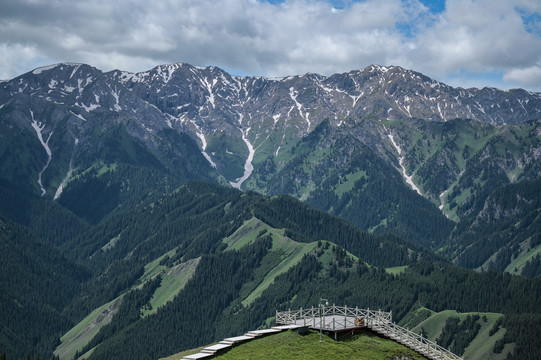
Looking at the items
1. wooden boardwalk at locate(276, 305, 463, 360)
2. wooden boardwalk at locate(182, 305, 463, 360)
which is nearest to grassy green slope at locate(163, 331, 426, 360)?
wooden boardwalk at locate(182, 305, 463, 360)

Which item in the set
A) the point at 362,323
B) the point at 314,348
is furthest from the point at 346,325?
the point at 314,348

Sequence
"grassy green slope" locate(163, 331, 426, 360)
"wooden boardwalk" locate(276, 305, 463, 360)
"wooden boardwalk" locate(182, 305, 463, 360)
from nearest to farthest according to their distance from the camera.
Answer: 1. "grassy green slope" locate(163, 331, 426, 360)
2. "wooden boardwalk" locate(182, 305, 463, 360)
3. "wooden boardwalk" locate(276, 305, 463, 360)

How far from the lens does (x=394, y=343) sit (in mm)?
115688

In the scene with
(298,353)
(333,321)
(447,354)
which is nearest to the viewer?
(298,353)

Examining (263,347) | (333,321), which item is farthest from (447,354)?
(263,347)

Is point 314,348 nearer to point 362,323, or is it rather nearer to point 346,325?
point 346,325

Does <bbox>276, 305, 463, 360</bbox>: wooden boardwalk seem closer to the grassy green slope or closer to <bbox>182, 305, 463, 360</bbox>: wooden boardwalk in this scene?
<bbox>182, 305, 463, 360</bbox>: wooden boardwalk

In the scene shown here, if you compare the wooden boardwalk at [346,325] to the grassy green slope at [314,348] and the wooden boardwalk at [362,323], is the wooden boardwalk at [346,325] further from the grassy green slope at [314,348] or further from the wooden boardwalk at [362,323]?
the grassy green slope at [314,348]

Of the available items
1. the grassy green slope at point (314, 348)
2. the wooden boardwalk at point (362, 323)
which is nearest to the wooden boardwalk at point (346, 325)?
the wooden boardwalk at point (362, 323)

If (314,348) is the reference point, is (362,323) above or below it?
above

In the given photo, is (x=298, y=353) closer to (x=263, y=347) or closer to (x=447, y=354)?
(x=263, y=347)

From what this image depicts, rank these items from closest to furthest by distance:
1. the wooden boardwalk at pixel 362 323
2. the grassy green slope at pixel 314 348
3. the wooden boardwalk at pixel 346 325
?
the grassy green slope at pixel 314 348 → the wooden boardwalk at pixel 346 325 → the wooden boardwalk at pixel 362 323

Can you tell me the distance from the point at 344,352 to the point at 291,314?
66.1 feet

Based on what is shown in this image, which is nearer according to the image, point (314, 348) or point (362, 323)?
point (314, 348)
